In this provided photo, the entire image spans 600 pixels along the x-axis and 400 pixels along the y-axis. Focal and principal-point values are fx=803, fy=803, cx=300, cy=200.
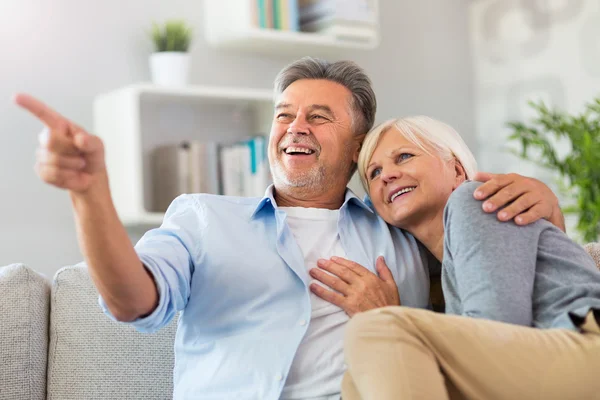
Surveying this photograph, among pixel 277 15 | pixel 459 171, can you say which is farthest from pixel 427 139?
pixel 277 15

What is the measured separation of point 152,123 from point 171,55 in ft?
1.07

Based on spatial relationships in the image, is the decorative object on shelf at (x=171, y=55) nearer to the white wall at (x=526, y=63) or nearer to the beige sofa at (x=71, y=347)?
the beige sofa at (x=71, y=347)

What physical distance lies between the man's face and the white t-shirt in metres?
0.15

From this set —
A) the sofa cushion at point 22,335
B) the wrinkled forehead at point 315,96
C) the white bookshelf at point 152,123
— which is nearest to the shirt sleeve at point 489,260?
the wrinkled forehead at point 315,96

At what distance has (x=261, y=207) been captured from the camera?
183 cm

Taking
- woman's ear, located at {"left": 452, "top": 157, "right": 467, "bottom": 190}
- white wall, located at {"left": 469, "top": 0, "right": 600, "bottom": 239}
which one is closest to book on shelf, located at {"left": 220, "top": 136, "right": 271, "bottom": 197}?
woman's ear, located at {"left": 452, "top": 157, "right": 467, "bottom": 190}

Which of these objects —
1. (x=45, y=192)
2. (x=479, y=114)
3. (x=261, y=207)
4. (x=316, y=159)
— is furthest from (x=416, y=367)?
(x=479, y=114)

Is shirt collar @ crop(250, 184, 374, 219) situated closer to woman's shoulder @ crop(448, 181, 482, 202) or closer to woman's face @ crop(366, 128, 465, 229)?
woman's face @ crop(366, 128, 465, 229)

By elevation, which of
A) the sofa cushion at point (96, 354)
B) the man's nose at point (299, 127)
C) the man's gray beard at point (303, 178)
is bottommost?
the sofa cushion at point (96, 354)

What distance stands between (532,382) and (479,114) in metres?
3.25

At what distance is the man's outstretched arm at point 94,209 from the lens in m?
1.13

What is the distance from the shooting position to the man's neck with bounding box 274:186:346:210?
1.97 m

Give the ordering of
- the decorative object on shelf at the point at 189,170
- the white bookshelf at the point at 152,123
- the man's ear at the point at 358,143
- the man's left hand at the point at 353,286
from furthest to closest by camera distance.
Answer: the decorative object on shelf at the point at 189,170 → the white bookshelf at the point at 152,123 → the man's ear at the point at 358,143 → the man's left hand at the point at 353,286

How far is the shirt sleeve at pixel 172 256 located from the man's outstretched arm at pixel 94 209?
3cm
